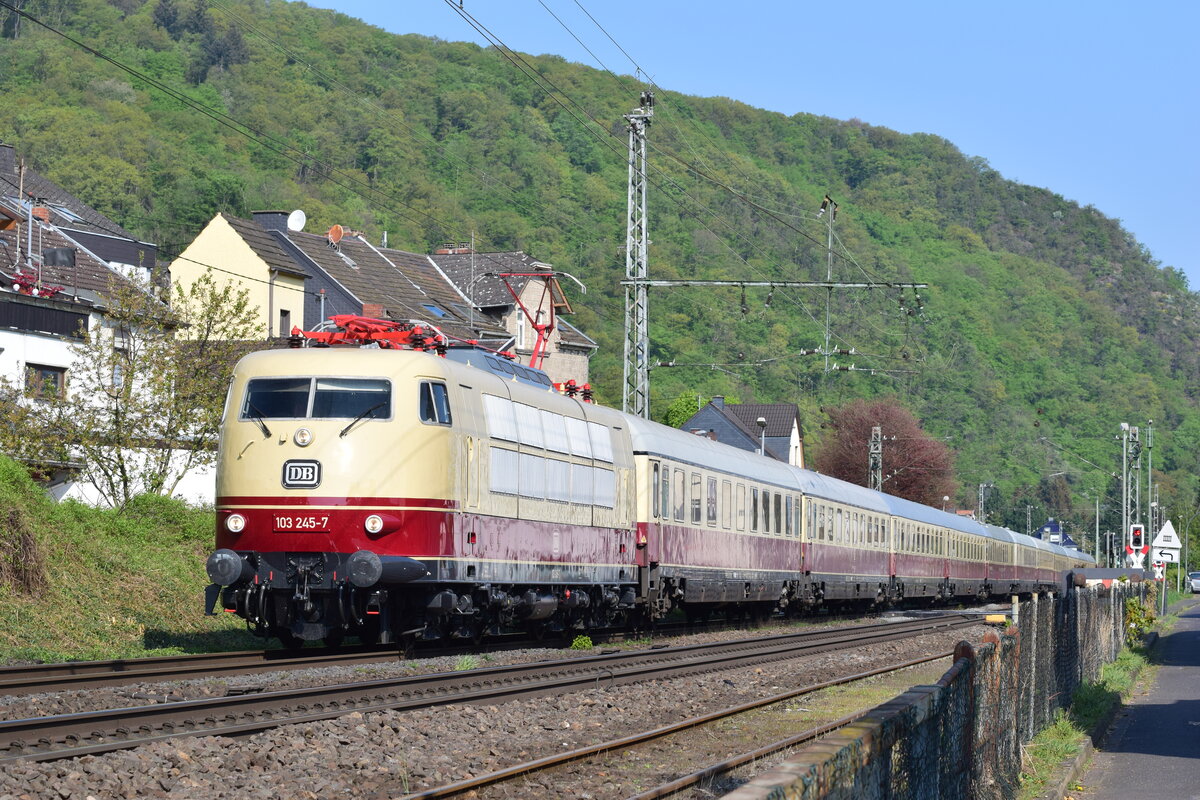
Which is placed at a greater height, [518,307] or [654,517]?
[518,307]

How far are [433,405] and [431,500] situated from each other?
3.54 ft

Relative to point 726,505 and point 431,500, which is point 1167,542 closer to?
point 726,505

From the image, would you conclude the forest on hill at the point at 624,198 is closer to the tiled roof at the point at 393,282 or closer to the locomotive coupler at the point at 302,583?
the tiled roof at the point at 393,282

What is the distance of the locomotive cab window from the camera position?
1686cm

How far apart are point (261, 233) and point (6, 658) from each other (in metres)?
40.4

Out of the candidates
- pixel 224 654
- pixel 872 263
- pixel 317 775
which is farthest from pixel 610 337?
pixel 317 775

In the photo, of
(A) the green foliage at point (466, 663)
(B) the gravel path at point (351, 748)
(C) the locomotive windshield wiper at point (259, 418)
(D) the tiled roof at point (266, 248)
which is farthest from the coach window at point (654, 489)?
(D) the tiled roof at point (266, 248)

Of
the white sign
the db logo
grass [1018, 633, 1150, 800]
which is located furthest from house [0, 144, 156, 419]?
the white sign

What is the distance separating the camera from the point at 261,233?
55875 mm

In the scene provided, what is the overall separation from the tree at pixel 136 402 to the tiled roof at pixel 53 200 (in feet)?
88.1

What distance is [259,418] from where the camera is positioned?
16984 mm

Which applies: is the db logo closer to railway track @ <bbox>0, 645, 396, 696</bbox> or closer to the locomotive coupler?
the locomotive coupler

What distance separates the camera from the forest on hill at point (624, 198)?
83.9m

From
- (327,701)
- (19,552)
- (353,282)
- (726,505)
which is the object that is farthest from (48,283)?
(327,701)
